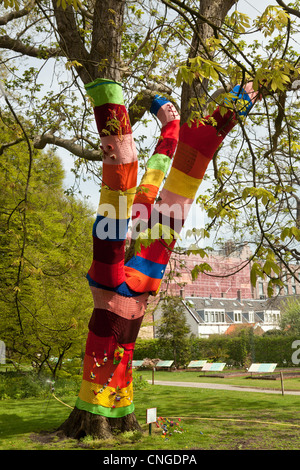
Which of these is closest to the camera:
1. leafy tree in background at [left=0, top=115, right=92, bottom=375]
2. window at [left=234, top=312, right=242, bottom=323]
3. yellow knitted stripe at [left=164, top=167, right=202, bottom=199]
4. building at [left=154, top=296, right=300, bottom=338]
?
yellow knitted stripe at [left=164, top=167, right=202, bottom=199]

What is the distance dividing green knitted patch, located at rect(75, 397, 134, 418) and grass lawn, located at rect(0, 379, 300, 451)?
315 millimetres

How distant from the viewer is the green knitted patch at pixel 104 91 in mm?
5594

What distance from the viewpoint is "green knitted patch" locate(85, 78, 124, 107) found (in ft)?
18.4

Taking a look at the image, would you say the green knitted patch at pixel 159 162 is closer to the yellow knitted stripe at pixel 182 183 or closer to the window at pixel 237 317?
the yellow knitted stripe at pixel 182 183

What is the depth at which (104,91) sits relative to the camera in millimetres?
5598

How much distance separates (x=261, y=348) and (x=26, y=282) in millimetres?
18639

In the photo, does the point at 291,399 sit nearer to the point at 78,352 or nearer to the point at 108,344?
the point at 78,352

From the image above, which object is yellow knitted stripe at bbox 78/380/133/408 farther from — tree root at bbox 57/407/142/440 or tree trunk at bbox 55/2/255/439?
tree root at bbox 57/407/142/440

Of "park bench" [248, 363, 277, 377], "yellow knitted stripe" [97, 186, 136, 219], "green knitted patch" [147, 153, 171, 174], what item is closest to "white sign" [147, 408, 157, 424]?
"yellow knitted stripe" [97, 186, 136, 219]

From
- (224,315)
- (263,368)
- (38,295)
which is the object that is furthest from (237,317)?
(38,295)

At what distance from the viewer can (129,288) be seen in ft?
21.6

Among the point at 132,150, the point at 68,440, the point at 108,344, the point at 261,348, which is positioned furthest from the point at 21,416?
the point at 261,348

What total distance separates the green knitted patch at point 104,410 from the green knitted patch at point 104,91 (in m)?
4.35

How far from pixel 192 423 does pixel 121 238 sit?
162 inches
